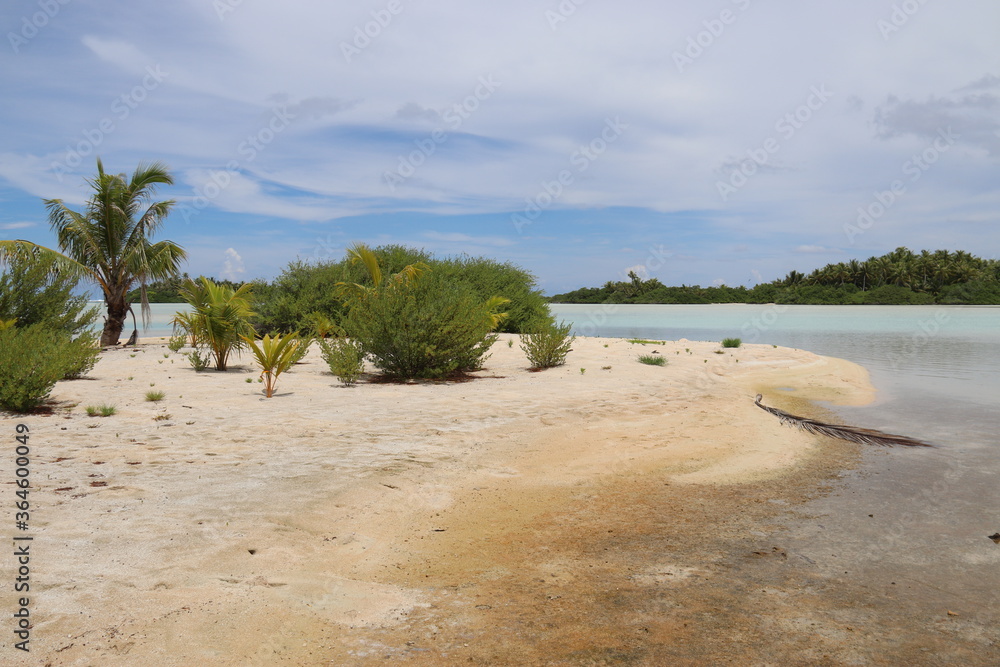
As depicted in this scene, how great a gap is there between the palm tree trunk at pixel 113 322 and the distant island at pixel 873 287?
276 feet

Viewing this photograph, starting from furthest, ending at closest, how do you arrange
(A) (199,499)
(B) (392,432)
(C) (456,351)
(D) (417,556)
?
(C) (456,351), (B) (392,432), (A) (199,499), (D) (417,556)

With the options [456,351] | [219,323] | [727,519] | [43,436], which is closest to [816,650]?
[727,519]

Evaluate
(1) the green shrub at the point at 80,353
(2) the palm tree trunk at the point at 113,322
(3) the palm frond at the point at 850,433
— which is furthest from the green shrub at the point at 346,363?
(2) the palm tree trunk at the point at 113,322

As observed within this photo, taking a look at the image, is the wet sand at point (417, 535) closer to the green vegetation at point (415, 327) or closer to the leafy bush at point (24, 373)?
the leafy bush at point (24, 373)

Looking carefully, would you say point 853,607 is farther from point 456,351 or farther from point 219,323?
point 219,323

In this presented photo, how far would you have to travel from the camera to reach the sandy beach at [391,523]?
11.3 ft

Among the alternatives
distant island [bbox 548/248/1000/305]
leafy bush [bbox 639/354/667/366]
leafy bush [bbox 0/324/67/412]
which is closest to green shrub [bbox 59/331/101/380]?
leafy bush [bbox 0/324/67/412]

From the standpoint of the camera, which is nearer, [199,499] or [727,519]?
[199,499]

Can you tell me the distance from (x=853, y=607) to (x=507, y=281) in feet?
87.2

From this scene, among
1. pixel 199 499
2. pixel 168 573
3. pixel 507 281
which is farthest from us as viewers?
pixel 507 281

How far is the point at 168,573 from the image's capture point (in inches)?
155

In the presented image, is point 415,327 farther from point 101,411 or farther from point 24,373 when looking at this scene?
point 24,373

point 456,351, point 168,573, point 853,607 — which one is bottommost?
point 853,607

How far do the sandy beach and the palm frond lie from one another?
45 cm
